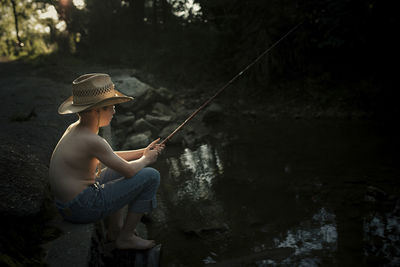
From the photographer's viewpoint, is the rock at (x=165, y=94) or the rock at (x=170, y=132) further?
the rock at (x=165, y=94)

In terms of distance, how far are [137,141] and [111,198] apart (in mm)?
3251

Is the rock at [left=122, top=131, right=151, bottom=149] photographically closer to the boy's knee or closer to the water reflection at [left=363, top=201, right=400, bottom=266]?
the boy's knee

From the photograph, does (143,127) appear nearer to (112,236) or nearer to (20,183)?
(112,236)

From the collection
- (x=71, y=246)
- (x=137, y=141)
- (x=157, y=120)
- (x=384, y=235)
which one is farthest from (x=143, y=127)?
(x=384, y=235)

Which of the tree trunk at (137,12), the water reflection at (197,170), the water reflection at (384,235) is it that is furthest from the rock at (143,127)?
the tree trunk at (137,12)

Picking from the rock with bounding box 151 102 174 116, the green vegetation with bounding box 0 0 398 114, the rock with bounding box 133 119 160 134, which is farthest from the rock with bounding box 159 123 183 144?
the green vegetation with bounding box 0 0 398 114

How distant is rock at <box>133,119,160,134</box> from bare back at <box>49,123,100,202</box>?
151 inches

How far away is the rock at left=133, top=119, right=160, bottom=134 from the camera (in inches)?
244

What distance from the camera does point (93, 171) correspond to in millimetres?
2430

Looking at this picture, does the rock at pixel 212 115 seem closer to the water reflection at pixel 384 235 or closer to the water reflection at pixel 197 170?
the water reflection at pixel 197 170

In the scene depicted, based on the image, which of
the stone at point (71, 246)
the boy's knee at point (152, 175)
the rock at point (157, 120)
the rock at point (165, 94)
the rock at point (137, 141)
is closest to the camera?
the stone at point (71, 246)

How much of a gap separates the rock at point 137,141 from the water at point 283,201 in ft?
1.52

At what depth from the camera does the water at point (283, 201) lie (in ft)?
9.26

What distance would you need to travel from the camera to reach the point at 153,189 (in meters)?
2.59
